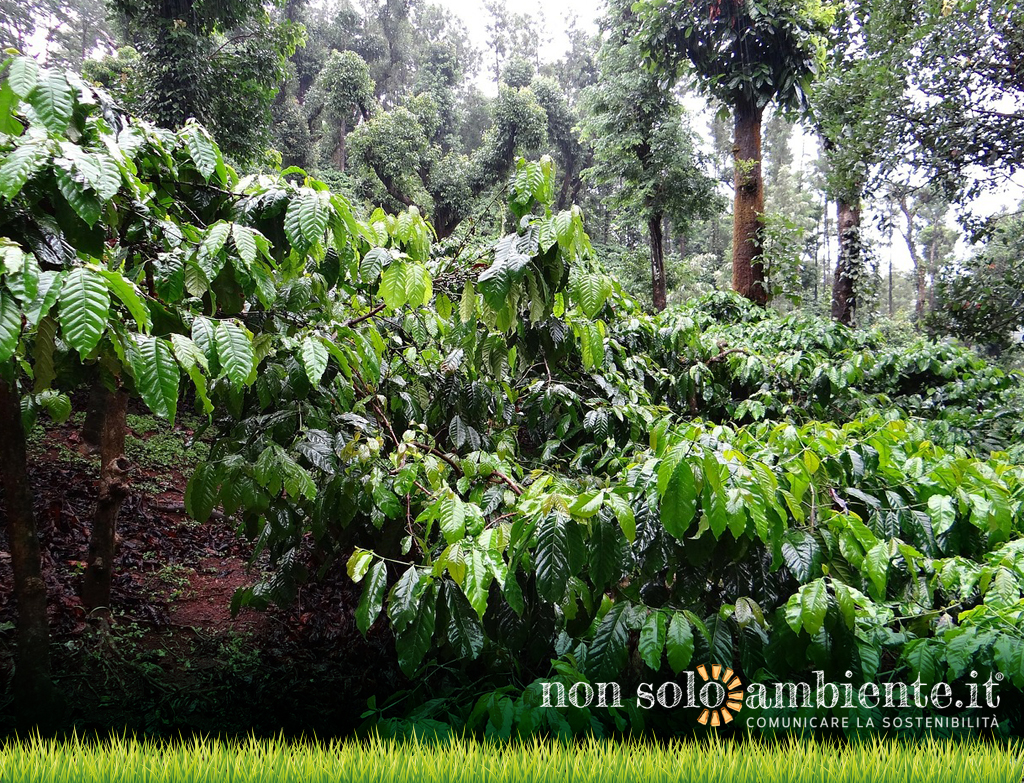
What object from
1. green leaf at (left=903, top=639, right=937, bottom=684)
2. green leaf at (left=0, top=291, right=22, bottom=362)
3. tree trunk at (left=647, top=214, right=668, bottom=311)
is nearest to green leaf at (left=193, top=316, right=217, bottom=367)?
green leaf at (left=0, top=291, right=22, bottom=362)

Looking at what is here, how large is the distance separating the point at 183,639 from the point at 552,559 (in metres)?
2.96

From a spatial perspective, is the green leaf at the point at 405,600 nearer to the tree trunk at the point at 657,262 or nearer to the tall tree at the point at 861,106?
the tall tree at the point at 861,106

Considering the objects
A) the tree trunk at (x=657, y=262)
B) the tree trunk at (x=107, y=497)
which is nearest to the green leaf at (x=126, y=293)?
the tree trunk at (x=107, y=497)

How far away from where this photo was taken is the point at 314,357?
183 centimetres

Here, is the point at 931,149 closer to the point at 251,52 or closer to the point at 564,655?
the point at 564,655

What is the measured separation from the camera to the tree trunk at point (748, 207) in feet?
23.3

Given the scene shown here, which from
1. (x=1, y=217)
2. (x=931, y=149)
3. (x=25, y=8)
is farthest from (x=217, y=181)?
(x=25, y=8)

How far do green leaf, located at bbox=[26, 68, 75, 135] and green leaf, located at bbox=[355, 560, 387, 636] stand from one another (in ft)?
4.18

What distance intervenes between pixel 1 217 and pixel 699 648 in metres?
1.93

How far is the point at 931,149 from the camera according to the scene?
5223mm

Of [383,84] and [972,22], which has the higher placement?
[383,84]

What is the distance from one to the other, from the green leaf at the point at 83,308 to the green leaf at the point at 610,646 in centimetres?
125

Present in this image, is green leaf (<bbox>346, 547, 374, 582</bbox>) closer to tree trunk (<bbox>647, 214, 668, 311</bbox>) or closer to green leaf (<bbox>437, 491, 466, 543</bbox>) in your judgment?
green leaf (<bbox>437, 491, 466, 543</bbox>)

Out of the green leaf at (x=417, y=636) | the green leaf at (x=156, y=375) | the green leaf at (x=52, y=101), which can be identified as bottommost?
the green leaf at (x=417, y=636)
